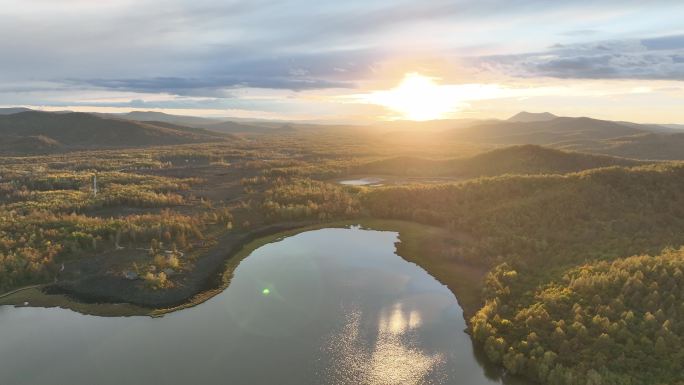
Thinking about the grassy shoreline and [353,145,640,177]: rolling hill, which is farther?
[353,145,640,177]: rolling hill

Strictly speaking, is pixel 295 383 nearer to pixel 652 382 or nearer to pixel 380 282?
pixel 380 282

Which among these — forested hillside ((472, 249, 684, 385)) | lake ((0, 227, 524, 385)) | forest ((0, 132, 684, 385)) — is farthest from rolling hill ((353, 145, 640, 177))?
lake ((0, 227, 524, 385))

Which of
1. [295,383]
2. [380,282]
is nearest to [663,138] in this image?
[380,282]

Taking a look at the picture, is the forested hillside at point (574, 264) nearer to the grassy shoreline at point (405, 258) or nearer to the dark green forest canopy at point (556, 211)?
the dark green forest canopy at point (556, 211)

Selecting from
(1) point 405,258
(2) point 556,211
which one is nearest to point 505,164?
(2) point 556,211

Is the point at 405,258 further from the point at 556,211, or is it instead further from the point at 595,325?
the point at 556,211

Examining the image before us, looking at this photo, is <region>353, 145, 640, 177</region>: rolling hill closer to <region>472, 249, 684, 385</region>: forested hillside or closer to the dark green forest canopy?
the dark green forest canopy
